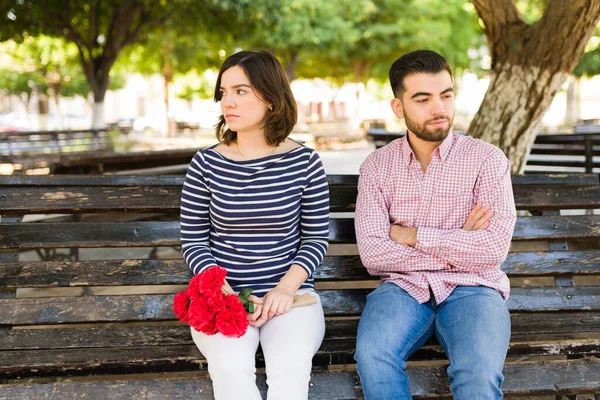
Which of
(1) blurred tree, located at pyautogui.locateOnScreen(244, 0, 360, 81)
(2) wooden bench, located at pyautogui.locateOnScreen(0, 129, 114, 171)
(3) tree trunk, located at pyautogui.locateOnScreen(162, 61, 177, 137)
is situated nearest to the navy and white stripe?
(2) wooden bench, located at pyautogui.locateOnScreen(0, 129, 114, 171)

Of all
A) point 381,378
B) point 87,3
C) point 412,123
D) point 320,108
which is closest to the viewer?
point 381,378

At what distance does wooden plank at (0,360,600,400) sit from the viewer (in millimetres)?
2637

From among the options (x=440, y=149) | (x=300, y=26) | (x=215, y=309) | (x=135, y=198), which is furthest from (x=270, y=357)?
(x=300, y=26)

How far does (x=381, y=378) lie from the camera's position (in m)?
2.48

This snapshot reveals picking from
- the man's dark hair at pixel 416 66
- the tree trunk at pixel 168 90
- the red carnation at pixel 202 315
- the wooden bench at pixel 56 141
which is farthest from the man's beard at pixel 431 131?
the tree trunk at pixel 168 90

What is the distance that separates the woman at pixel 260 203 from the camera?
271 centimetres

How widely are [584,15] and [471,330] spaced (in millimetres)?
2867

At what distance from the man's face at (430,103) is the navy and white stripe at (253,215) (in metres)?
0.49

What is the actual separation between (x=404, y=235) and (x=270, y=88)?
2.81ft

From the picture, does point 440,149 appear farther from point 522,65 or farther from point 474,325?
point 522,65

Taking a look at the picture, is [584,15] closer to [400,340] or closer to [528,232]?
[528,232]

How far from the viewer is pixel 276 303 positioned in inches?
102

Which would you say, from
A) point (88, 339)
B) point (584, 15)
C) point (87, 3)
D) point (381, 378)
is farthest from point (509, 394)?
point (87, 3)

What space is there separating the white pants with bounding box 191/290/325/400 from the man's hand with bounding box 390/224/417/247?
1.84ft
